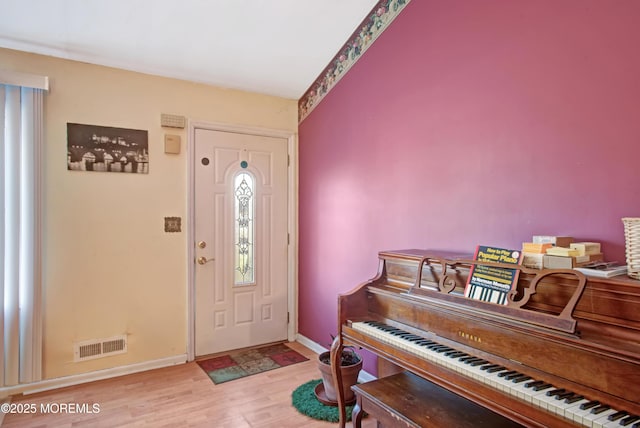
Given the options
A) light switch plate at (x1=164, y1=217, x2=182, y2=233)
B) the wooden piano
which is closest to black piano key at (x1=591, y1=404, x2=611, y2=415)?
the wooden piano

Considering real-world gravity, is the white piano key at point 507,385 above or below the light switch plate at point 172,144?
below

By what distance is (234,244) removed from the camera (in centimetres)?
346

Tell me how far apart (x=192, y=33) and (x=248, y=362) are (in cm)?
268

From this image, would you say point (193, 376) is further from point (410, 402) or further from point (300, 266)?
point (410, 402)

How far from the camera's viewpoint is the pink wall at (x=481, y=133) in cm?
158

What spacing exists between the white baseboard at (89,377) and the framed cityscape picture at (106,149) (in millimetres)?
1578

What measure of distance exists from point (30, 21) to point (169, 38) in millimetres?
834

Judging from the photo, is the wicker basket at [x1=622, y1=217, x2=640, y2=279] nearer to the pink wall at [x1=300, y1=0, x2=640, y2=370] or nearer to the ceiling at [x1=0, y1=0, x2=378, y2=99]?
the pink wall at [x1=300, y1=0, x2=640, y2=370]

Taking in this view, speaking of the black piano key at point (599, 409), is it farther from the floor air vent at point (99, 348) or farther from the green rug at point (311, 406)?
the floor air vent at point (99, 348)

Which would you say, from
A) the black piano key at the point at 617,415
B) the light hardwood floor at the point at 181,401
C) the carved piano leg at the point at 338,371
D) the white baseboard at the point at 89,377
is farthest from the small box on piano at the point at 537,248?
the white baseboard at the point at 89,377

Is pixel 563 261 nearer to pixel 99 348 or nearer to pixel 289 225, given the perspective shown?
pixel 289 225

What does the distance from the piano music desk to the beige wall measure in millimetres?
2006

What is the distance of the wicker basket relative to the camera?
1.30m

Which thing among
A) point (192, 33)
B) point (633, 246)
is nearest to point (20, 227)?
point (192, 33)
